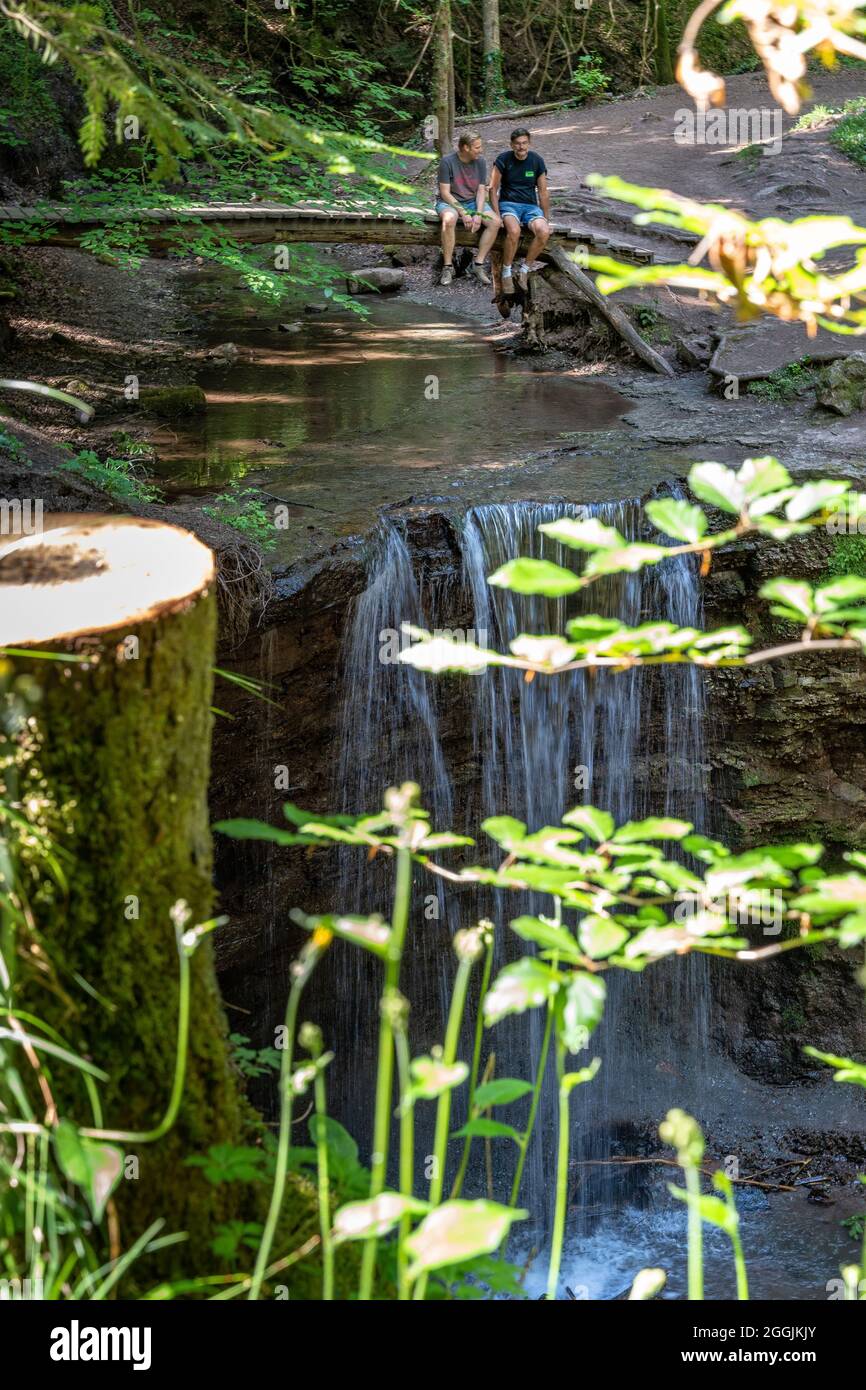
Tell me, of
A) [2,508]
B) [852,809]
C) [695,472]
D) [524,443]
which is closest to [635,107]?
[524,443]

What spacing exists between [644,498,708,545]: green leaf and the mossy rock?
7027 mm

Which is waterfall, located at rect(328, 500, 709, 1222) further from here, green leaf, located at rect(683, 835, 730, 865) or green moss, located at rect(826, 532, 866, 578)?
green leaf, located at rect(683, 835, 730, 865)

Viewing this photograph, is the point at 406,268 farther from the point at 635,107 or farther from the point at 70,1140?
the point at 70,1140

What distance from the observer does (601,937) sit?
1.74 metres

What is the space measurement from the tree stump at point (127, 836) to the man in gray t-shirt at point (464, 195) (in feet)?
26.9

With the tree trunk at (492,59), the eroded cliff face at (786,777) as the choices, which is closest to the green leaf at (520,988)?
the eroded cliff face at (786,777)

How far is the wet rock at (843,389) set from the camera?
27.5ft

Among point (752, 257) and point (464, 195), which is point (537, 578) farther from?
point (464, 195)

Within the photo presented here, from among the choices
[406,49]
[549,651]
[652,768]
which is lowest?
[652,768]

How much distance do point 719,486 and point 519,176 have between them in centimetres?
890

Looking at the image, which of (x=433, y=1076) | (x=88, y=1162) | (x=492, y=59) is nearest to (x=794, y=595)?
(x=433, y=1076)

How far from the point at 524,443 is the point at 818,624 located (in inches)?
242

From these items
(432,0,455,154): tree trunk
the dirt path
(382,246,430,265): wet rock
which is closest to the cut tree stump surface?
(432,0,455,154): tree trunk

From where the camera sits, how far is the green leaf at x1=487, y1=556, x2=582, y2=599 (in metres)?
1.68
